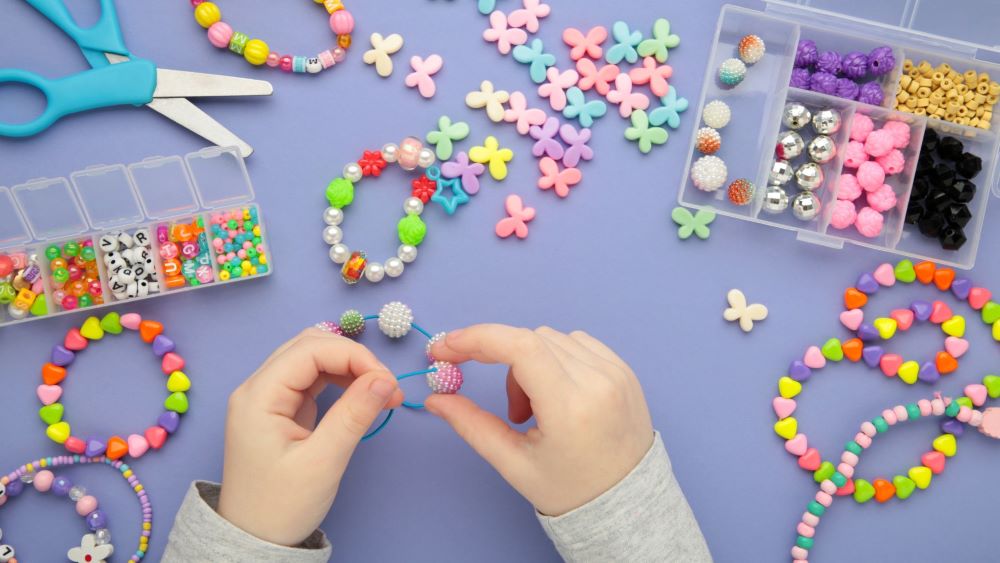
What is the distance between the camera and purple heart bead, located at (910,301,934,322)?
1.43 meters

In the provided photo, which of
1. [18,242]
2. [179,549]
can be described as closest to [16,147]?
[18,242]

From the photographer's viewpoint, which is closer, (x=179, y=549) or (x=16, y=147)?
(x=179, y=549)

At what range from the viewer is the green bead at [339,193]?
1.36 metres

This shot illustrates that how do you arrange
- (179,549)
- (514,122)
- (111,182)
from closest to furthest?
(179,549) → (111,182) → (514,122)

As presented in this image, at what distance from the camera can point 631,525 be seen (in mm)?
1099

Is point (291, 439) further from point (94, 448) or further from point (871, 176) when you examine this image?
point (871, 176)

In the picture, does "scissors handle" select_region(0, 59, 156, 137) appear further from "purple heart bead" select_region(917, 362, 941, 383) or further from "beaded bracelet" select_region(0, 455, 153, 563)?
"purple heart bead" select_region(917, 362, 941, 383)

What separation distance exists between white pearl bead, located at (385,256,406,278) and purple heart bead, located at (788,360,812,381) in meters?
0.74

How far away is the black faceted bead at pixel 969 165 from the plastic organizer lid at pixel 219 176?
1277mm

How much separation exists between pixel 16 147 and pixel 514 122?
0.89m

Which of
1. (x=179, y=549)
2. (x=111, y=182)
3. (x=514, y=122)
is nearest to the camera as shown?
(x=179, y=549)

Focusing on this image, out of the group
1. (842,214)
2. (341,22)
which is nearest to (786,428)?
(842,214)

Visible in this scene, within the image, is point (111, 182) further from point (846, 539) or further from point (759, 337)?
point (846, 539)

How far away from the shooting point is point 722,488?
141cm
